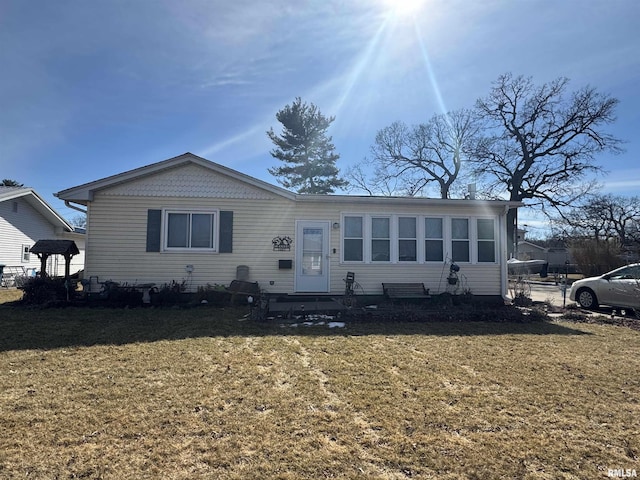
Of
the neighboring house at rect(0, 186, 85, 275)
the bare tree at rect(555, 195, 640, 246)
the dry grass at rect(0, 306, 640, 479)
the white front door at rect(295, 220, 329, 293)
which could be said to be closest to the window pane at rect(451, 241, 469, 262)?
the white front door at rect(295, 220, 329, 293)

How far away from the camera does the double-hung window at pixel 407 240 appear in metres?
10.6

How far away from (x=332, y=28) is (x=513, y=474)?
9.60m

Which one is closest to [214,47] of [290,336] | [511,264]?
[290,336]

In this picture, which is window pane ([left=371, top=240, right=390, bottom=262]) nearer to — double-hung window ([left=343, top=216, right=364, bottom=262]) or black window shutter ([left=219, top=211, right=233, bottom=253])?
double-hung window ([left=343, top=216, right=364, bottom=262])

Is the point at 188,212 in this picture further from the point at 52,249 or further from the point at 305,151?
the point at 305,151

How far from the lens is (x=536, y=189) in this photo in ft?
91.2

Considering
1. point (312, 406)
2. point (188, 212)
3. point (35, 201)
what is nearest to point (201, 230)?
point (188, 212)

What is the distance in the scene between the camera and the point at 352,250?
409 inches

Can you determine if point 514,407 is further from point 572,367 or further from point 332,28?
point 332,28

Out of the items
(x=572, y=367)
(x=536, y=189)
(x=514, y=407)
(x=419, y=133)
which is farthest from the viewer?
(x=419, y=133)

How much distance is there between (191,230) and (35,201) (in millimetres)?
13364

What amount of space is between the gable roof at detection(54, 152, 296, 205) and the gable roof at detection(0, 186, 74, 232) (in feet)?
29.6

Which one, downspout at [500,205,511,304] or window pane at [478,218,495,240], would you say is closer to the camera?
downspout at [500,205,511,304]

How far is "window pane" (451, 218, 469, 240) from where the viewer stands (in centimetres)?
1077
